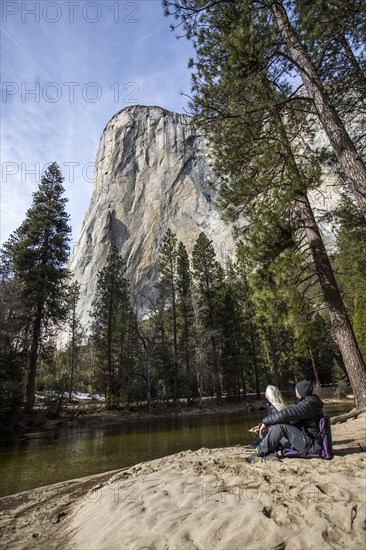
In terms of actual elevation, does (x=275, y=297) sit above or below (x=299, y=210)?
below

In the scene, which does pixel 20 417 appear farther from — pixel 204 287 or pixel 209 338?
pixel 204 287

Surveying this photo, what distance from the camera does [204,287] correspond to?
34.0 metres

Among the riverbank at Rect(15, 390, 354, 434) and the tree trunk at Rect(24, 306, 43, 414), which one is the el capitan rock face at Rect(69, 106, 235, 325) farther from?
the tree trunk at Rect(24, 306, 43, 414)

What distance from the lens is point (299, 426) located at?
425cm

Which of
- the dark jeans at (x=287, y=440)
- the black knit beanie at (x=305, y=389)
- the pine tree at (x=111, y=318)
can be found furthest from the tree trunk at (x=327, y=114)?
the pine tree at (x=111, y=318)

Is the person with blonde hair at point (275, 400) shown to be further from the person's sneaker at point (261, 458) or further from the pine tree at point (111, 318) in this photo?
the pine tree at point (111, 318)

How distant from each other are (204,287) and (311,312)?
1016 inches

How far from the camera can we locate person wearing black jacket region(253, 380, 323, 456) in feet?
13.4

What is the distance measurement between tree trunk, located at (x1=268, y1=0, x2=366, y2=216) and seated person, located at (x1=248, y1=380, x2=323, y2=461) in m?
3.57

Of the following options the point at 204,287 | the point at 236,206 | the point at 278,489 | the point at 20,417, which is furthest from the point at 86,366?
the point at 278,489

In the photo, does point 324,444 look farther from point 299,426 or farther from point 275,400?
point 275,400

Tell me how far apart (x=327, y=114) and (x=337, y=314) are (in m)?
4.53

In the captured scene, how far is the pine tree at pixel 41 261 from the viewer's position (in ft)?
63.4

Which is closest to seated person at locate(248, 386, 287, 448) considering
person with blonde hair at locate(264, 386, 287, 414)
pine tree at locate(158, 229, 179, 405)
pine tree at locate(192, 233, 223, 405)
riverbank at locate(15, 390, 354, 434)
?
person with blonde hair at locate(264, 386, 287, 414)
